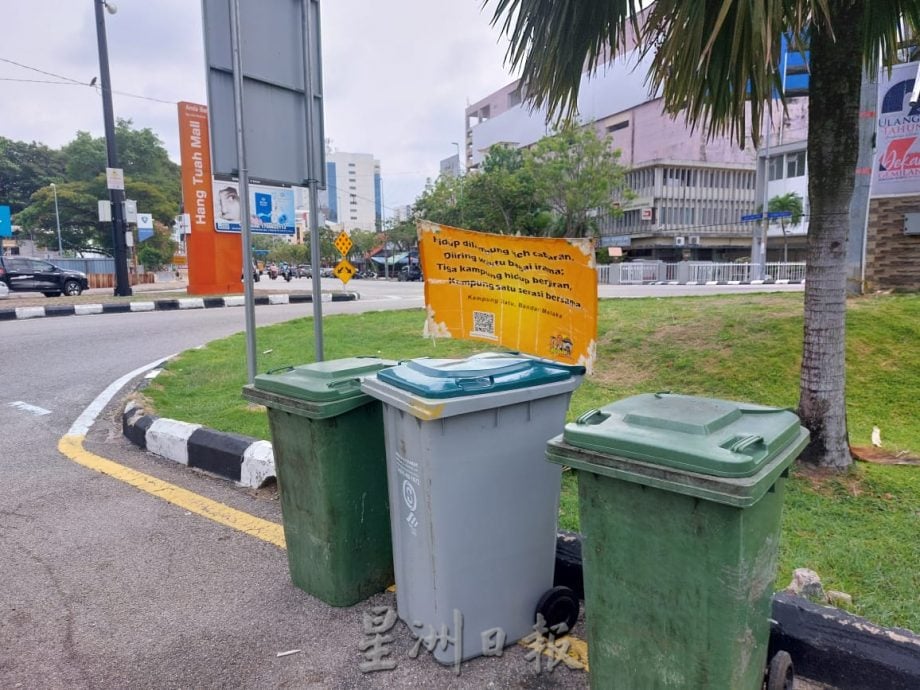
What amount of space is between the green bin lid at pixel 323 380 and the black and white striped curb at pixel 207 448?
1.12m

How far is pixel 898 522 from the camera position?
296 cm

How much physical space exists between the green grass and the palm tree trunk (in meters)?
0.31

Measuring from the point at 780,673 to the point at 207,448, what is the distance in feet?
11.9

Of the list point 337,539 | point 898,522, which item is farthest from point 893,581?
point 337,539

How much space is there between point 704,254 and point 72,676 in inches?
1979

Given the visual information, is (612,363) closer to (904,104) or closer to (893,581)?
(893,581)

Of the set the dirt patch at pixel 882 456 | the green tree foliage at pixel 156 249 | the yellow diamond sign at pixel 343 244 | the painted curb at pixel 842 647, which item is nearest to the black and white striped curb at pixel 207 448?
the painted curb at pixel 842 647

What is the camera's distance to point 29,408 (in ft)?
19.6

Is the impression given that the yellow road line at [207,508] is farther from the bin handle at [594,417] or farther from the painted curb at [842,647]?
the bin handle at [594,417]

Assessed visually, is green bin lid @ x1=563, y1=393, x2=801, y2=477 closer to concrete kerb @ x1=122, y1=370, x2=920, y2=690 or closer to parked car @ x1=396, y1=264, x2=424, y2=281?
concrete kerb @ x1=122, y1=370, x2=920, y2=690

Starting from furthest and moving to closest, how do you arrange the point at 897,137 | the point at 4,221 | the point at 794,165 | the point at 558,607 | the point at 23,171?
the point at 23,171, the point at 794,165, the point at 4,221, the point at 897,137, the point at 558,607

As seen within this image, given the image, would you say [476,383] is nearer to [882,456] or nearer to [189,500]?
[189,500]

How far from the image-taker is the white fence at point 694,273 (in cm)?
3372

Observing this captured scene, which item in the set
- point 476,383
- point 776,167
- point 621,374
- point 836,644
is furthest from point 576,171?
point 836,644
